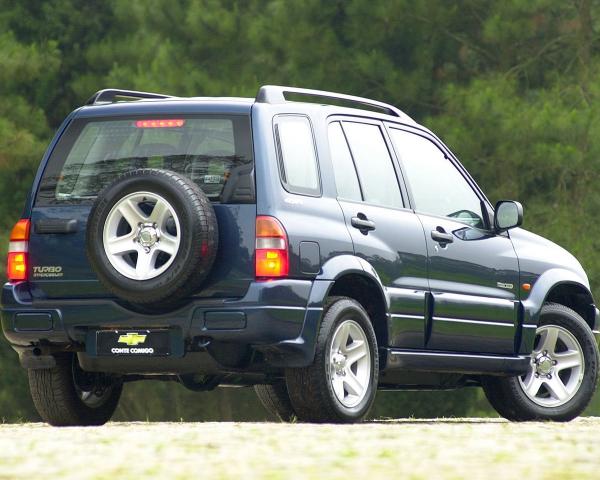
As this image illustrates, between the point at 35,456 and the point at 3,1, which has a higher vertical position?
the point at 3,1

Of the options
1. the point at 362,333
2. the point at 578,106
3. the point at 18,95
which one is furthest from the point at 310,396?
the point at 18,95

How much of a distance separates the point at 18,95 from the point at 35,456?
23.3m

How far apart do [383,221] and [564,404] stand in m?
2.54

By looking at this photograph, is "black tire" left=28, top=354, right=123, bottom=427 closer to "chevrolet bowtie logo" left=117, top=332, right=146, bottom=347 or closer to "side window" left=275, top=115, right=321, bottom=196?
"chevrolet bowtie logo" left=117, top=332, right=146, bottom=347

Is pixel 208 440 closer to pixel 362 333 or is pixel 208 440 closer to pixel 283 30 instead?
pixel 362 333

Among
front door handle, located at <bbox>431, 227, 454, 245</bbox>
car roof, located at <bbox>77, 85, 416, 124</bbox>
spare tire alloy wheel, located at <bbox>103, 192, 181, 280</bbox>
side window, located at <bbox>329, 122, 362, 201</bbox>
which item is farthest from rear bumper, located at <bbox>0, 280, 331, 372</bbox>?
front door handle, located at <bbox>431, 227, 454, 245</bbox>

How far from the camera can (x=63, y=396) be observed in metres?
10.8

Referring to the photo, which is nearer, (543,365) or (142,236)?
(142,236)

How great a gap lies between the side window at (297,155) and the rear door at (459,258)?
111 cm

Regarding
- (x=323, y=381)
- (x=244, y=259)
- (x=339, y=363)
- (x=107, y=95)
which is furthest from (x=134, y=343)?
(x=107, y=95)

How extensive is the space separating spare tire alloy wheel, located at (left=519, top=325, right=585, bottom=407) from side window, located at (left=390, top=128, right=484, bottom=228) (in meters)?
1.16

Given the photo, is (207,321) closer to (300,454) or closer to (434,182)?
(300,454)

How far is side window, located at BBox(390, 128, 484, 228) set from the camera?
37.6 ft

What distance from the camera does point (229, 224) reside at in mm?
9820
